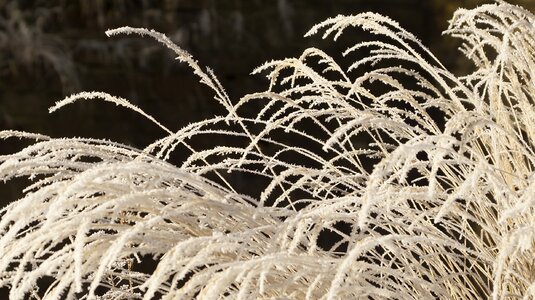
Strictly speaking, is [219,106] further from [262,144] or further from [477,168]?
[477,168]

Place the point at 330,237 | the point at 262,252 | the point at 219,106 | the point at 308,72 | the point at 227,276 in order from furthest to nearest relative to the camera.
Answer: the point at 219,106 → the point at 330,237 → the point at 308,72 → the point at 262,252 → the point at 227,276

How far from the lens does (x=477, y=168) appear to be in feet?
3.21

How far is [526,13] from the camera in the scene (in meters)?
1.18

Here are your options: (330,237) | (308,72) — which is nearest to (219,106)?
(330,237)

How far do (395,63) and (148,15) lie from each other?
94 centimetres

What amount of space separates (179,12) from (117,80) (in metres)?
0.35

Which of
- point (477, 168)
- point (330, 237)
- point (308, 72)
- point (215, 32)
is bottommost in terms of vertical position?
point (330, 237)

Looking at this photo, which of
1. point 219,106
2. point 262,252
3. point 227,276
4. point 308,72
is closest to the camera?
point 227,276

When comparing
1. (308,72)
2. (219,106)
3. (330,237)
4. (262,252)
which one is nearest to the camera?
(262,252)

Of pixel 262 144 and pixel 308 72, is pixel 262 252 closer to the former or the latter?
pixel 308 72

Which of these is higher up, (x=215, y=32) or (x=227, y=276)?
(x=215, y=32)

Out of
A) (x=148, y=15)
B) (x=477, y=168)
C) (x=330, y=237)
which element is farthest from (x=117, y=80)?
(x=477, y=168)

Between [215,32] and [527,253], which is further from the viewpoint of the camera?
[215,32]

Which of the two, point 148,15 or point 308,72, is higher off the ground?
point 148,15
